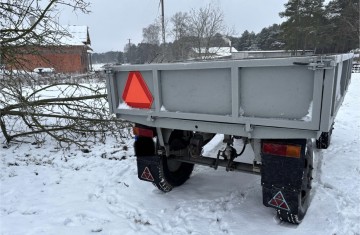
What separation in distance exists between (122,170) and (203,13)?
62.0ft

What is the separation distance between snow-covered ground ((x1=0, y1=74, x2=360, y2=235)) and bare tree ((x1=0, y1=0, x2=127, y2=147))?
3.22 ft

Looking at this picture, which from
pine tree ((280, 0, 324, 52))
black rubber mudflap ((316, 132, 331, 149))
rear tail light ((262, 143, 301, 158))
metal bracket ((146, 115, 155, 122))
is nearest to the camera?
rear tail light ((262, 143, 301, 158))

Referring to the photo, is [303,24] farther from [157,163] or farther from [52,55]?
[157,163]

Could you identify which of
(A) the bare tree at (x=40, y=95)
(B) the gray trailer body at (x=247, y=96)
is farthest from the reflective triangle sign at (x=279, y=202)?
(A) the bare tree at (x=40, y=95)

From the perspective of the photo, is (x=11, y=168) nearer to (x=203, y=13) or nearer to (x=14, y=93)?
(x=14, y=93)

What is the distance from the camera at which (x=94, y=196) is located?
12.8 ft

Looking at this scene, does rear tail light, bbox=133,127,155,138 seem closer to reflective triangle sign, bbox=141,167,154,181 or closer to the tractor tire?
the tractor tire

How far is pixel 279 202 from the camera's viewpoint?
286 cm

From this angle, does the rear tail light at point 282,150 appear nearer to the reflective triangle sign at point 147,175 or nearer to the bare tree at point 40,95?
the reflective triangle sign at point 147,175

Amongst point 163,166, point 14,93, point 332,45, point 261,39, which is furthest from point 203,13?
point 261,39

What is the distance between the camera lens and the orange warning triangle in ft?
10.7

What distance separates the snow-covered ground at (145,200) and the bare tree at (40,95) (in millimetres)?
982

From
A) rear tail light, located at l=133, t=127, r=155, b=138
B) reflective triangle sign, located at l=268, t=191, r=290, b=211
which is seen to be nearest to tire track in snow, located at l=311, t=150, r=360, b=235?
reflective triangle sign, located at l=268, t=191, r=290, b=211

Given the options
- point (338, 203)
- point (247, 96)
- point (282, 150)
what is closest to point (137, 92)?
point (247, 96)
